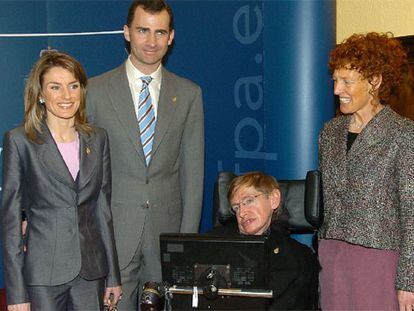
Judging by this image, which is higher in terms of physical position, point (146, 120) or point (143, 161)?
point (146, 120)

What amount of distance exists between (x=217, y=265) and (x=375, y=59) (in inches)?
50.2

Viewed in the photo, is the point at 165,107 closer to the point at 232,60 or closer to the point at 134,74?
the point at 134,74

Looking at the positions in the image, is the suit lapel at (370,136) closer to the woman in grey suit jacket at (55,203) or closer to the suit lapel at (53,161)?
the woman in grey suit jacket at (55,203)

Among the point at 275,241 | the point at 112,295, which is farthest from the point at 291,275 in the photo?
the point at 112,295

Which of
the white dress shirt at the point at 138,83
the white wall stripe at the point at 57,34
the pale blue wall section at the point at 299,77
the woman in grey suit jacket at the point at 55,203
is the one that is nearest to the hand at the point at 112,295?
the woman in grey suit jacket at the point at 55,203

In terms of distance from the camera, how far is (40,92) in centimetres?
289

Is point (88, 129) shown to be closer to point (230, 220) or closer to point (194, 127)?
point (194, 127)

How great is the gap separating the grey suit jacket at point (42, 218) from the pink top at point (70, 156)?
Answer: 3cm

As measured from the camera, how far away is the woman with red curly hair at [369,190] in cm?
283

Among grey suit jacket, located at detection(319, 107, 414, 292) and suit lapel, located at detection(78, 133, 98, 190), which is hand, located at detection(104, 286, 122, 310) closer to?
suit lapel, located at detection(78, 133, 98, 190)

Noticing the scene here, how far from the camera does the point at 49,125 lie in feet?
9.49

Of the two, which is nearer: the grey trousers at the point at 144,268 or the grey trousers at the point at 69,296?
the grey trousers at the point at 69,296

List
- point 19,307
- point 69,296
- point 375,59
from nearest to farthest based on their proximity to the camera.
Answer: point 19,307
point 69,296
point 375,59

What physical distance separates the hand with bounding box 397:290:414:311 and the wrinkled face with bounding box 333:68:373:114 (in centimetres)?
83
